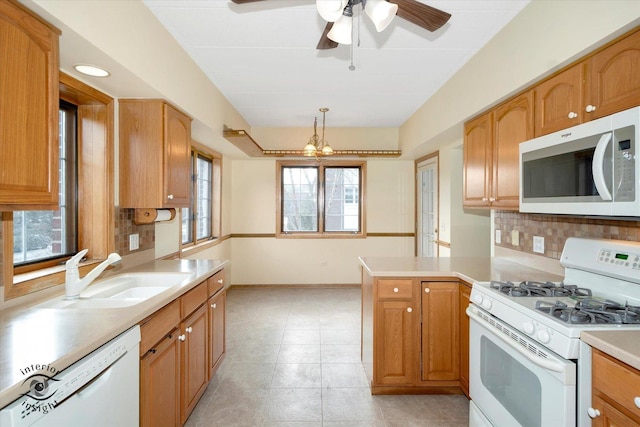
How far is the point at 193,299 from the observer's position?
79.0 inches

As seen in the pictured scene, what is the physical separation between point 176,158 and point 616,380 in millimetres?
2708

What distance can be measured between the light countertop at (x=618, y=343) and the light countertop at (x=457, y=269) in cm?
86

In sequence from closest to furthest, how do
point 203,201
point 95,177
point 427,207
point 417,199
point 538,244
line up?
point 95,177, point 538,244, point 203,201, point 427,207, point 417,199

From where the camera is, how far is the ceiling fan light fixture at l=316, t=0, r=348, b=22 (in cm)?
123

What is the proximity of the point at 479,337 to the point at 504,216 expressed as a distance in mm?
1348

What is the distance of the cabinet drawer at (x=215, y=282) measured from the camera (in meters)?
2.32

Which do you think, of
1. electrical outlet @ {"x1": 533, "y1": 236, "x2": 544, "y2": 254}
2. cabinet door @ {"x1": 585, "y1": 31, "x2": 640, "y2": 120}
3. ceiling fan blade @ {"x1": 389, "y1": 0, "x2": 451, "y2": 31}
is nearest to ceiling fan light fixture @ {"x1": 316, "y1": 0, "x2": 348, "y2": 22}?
ceiling fan blade @ {"x1": 389, "y1": 0, "x2": 451, "y2": 31}

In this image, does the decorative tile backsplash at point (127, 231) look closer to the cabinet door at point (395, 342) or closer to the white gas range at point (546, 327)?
the cabinet door at point (395, 342)

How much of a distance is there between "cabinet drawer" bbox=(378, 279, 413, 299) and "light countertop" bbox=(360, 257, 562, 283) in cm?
5

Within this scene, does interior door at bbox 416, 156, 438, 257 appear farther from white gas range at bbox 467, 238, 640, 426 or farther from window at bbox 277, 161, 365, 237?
white gas range at bbox 467, 238, 640, 426

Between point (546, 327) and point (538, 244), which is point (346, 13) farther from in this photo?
point (538, 244)

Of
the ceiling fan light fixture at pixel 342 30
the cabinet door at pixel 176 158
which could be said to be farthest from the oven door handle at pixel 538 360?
the cabinet door at pixel 176 158

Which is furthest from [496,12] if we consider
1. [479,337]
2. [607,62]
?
[479,337]

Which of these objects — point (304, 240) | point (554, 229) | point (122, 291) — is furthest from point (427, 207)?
point (122, 291)
